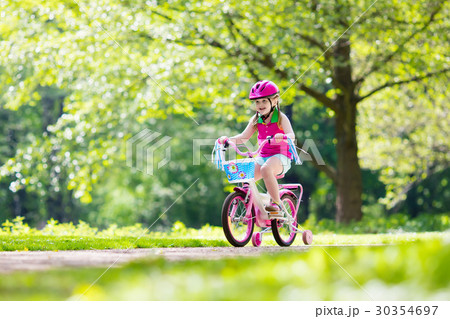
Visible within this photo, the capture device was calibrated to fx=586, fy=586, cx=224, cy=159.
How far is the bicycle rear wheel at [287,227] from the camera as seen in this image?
20.5 feet

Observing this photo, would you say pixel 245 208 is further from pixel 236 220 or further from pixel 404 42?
pixel 404 42

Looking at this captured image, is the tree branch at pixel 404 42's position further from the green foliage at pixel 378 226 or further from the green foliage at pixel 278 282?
the green foliage at pixel 278 282

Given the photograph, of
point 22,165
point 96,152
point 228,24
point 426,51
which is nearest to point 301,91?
point 228,24

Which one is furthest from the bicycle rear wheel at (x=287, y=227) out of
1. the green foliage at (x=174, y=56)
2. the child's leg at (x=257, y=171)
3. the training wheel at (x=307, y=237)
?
the green foliage at (x=174, y=56)

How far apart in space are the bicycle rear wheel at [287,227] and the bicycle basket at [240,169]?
2.22 feet

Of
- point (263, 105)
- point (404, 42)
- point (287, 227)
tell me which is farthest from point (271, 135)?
point (404, 42)

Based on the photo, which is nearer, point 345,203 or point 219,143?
point 219,143

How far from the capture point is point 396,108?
2002cm

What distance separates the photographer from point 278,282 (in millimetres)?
2797

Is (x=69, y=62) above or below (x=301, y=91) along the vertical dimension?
above

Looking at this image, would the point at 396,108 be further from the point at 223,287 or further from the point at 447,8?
the point at 223,287
